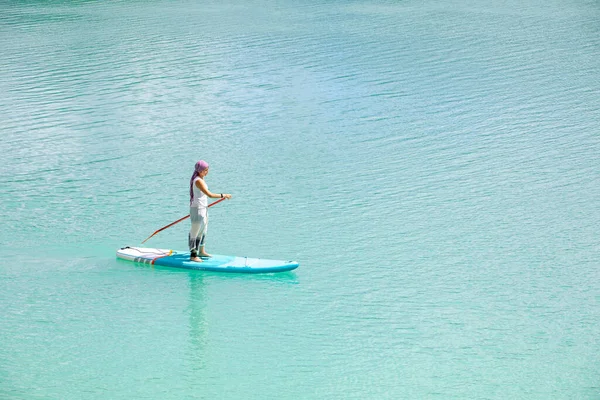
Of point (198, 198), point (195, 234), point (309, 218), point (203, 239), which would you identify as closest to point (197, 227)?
point (195, 234)

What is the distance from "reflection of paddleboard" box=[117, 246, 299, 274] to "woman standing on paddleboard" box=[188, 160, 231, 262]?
0.66 ft

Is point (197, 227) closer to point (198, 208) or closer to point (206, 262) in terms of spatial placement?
point (198, 208)

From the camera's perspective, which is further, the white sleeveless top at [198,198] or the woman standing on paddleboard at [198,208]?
the white sleeveless top at [198,198]

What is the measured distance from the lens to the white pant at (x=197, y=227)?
1741 cm

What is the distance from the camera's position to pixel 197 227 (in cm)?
1752

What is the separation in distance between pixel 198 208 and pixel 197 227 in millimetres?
417

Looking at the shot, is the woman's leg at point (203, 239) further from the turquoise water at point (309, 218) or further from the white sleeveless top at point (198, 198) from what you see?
the turquoise water at point (309, 218)

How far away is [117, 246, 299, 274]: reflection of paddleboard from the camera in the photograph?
1753cm

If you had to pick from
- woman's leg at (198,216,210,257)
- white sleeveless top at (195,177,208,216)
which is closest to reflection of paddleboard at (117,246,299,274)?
woman's leg at (198,216,210,257)

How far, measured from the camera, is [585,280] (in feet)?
57.5

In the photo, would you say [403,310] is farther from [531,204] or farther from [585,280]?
[531,204]

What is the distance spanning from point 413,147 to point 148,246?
1067cm

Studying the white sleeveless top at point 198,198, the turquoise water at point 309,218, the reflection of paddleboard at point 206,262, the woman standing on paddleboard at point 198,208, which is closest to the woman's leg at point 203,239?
the woman standing on paddleboard at point 198,208

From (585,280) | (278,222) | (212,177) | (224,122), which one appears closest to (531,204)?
(585,280)
